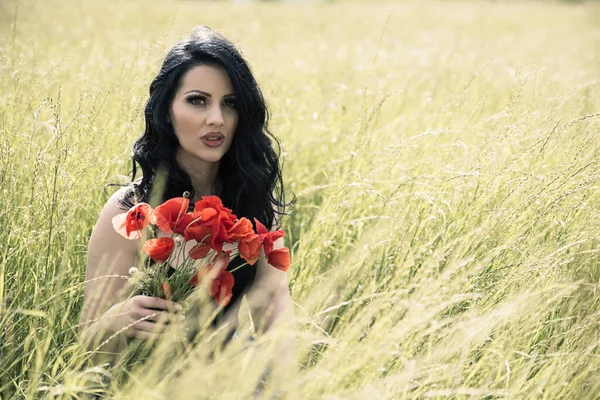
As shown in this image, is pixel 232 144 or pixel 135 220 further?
pixel 232 144

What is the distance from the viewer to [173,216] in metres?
1.57

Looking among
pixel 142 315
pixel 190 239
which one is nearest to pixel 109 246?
pixel 142 315

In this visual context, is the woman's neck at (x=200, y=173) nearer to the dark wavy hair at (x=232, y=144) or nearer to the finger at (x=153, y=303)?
the dark wavy hair at (x=232, y=144)

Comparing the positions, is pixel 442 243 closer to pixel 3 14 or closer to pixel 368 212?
pixel 368 212

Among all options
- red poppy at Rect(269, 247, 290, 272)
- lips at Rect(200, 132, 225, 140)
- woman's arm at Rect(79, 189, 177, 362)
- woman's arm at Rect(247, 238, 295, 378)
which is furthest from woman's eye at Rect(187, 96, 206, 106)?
red poppy at Rect(269, 247, 290, 272)

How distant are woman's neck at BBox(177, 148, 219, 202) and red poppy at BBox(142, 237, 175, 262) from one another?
658mm

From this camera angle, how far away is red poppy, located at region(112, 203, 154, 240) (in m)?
1.55

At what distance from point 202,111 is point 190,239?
0.64m

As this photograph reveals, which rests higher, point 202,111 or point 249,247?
point 202,111

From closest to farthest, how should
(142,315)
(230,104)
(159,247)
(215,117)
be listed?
(159,247) → (142,315) → (215,117) → (230,104)

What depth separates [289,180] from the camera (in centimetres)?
314

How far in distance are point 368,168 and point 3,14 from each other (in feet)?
27.1

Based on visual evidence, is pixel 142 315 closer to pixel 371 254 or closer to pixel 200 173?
pixel 200 173

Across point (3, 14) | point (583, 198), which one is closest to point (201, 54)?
point (583, 198)
